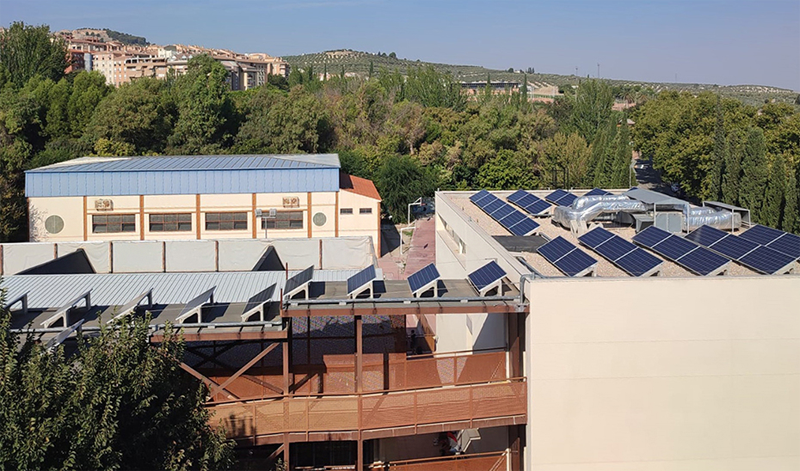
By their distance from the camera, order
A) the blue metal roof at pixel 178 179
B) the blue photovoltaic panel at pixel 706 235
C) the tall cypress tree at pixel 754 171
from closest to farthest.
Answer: the blue photovoltaic panel at pixel 706 235 → the blue metal roof at pixel 178 179 → the tall cypress tree at pixel 754 171

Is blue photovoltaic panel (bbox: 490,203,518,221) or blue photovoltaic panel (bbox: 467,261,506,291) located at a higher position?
blue photovoltaic panel (bbox: 490,203,518,221)

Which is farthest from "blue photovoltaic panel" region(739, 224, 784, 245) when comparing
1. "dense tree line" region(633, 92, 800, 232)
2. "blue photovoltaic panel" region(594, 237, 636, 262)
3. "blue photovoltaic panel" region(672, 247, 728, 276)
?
"dense tree line" region(633, 92, 800, 232)

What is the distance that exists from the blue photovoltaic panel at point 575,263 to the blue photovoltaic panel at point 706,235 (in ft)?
12.4

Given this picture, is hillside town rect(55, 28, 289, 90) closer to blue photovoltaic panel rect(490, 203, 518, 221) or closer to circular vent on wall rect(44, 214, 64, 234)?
circular vent on wall rect(44, 214, 64, 234)

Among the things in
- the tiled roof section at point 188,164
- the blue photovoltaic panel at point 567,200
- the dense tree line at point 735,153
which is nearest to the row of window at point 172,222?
the tiled roof section at point 188,164

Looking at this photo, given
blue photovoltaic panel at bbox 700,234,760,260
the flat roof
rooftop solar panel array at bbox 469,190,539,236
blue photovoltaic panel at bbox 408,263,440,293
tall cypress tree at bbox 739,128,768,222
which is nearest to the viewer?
blue photovoltaic panel at bbox 408,263,440,293

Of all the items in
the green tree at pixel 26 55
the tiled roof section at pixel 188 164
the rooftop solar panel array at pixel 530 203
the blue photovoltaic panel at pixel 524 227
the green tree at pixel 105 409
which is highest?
the green tree at pixel 26 55

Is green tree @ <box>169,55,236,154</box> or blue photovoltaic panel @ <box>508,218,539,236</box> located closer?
blue photovoltaic panel @ <box>508,218,539,236</box>

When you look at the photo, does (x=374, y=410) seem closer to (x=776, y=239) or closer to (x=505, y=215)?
(x=776, y=239)

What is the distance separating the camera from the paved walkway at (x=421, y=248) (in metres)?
38.9

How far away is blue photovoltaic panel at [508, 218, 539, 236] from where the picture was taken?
19.3 m

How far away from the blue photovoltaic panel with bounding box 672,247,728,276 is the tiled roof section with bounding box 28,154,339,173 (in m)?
24.8

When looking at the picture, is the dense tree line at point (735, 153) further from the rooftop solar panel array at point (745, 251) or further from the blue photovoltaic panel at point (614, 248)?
the blue photovoltaic panel at point (614, 248)

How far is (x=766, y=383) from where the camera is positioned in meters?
13.3
